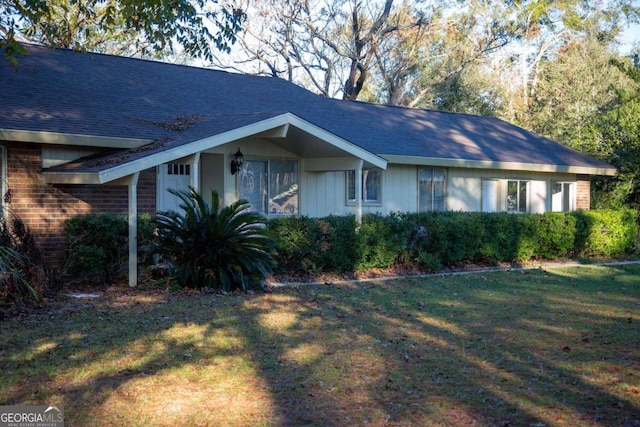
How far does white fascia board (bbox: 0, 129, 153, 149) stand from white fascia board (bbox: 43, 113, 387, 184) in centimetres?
60

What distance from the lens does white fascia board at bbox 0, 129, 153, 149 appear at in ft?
41.1

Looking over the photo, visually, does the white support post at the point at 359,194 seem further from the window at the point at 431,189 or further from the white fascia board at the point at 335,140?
the window at the point at 431,189

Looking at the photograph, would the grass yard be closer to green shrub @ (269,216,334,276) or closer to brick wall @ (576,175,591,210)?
green shrub @ (269,216,334,276)

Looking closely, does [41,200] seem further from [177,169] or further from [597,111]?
[597,111]

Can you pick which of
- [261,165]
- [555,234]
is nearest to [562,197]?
[555,234]

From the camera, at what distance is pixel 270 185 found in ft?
57.7

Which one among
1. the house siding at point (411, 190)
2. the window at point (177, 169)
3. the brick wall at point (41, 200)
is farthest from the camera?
the house siding at point (411, 190)

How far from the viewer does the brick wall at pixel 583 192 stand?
24062 mm

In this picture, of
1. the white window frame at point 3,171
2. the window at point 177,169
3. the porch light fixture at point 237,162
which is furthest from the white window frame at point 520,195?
the white window frame at point 3,171

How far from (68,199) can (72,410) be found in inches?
327

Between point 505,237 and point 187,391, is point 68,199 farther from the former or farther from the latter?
point 505,237

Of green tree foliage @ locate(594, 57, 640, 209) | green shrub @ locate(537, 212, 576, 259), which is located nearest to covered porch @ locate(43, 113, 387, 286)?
green shrub @ locate(537, 212, 576, 259)

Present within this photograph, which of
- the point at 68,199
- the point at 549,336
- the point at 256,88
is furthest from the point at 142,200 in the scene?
the point at 549,336

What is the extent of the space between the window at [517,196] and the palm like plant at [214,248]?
39.0ft
